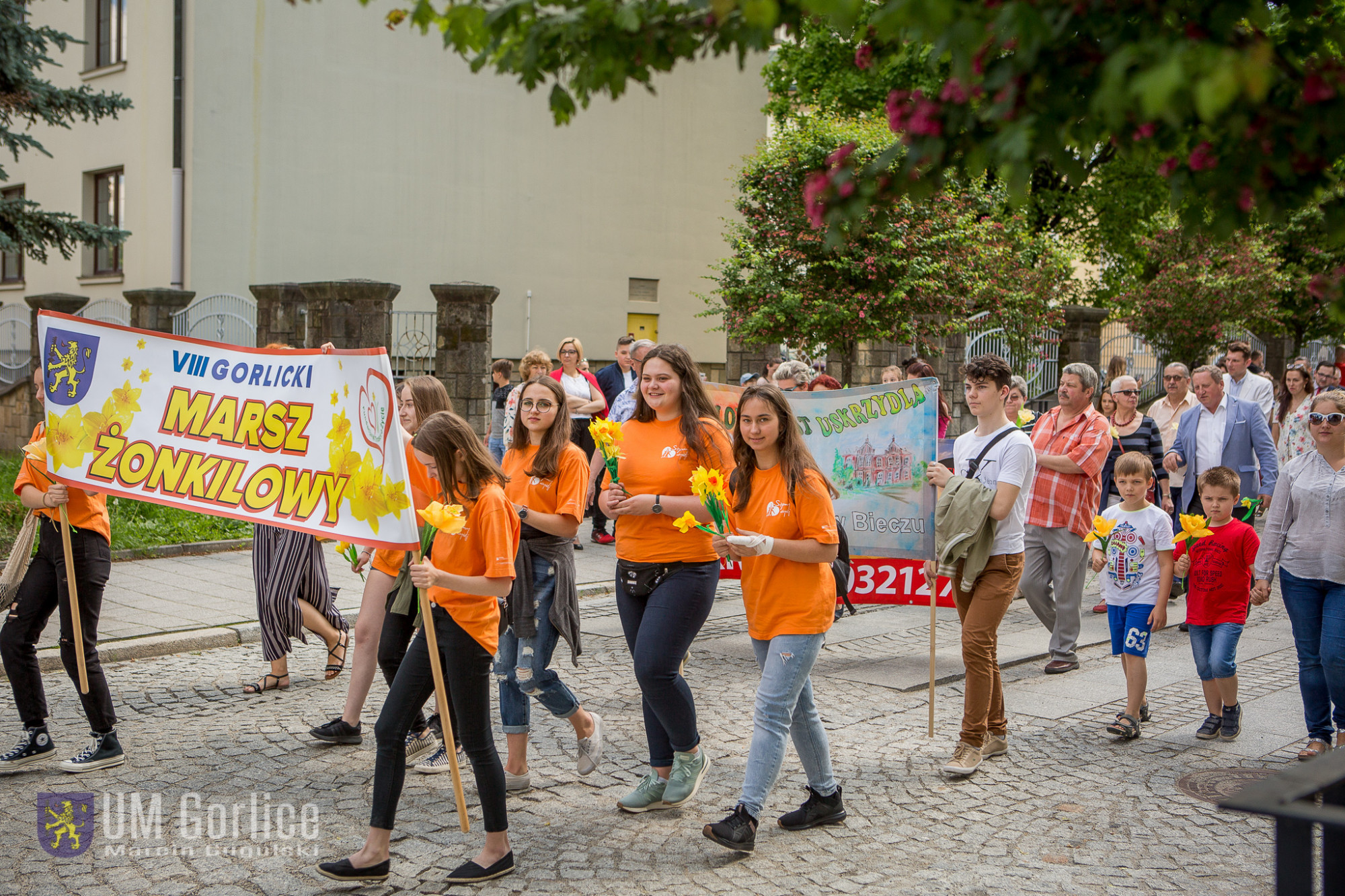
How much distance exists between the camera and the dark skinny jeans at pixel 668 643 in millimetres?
4918

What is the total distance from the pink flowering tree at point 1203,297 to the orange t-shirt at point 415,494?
70.7ft

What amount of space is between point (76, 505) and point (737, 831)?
351 cm

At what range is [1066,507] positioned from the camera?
805 centimetres

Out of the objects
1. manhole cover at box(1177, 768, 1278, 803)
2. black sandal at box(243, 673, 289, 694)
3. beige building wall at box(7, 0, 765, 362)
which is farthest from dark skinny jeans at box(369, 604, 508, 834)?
beige building wall at box(7, 0, 765, 362)

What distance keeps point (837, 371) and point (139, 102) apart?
1365 cm

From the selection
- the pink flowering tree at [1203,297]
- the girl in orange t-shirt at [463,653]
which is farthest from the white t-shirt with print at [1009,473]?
the pink flowering tree at [1203,297]

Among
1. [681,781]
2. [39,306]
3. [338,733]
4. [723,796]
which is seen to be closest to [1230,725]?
[723,796]

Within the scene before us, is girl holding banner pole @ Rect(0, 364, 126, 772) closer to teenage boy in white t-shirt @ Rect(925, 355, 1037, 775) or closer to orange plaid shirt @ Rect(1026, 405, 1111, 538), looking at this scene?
teenage boy in white t-shirt @ Rect(925, 355, 1037, 775)

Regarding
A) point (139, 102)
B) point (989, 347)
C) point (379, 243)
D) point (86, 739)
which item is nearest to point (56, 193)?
A: point (139, 102)

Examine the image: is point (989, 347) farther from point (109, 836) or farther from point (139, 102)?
point (109, 836)

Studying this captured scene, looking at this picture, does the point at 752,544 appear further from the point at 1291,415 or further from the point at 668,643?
the point at 1291,415

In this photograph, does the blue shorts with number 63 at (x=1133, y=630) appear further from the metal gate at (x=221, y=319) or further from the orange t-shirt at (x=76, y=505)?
the metal gate at (x=221, y=319)

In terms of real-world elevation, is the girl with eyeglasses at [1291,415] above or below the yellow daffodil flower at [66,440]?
above

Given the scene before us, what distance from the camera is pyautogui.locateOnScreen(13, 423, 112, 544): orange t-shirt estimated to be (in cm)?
565
